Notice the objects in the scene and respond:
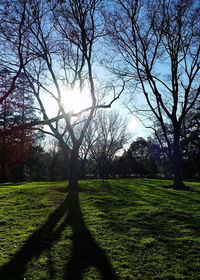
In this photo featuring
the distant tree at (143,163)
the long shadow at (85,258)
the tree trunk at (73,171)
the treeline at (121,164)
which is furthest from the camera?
the distant tree at (143,163)

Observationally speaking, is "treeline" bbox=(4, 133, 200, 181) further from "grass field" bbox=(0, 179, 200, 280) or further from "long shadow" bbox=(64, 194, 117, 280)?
"long shadow" bbox=(64, 194, 117, 280)

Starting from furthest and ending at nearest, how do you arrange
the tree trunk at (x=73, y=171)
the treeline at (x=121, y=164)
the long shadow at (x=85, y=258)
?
the treeline at (x=121, y=164)
the tree trunk at (x=73, y=171)
the long shadow at (x=85, y=258)

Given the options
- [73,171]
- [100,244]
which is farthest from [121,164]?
[100,244]

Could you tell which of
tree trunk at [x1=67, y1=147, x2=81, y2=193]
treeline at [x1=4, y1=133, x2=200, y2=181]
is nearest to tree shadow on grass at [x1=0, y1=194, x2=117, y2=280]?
tree trunk at [x1=67, y1=147, x2=81, y2=193]

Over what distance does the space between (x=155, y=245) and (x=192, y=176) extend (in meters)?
38.7

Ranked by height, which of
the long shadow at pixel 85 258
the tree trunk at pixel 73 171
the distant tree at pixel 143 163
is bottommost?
the long shadow at pixel 85 258

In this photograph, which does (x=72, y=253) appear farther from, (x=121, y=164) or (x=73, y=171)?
(x=121, y=164)

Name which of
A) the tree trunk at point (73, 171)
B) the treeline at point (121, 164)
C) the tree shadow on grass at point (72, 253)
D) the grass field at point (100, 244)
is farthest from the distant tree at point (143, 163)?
the tree shadow on grass at point (72, 253)

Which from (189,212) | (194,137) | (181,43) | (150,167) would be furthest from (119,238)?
(150,167)

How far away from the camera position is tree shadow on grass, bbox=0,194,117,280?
3113 millimetres

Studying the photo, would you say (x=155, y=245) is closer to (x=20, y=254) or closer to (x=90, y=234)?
(x=90, y=234)

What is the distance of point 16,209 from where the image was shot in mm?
7469

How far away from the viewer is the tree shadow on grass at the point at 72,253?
311 centimetres

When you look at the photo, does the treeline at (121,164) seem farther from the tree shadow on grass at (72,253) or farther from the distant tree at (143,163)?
the tree shadow on grass at (72,253)
